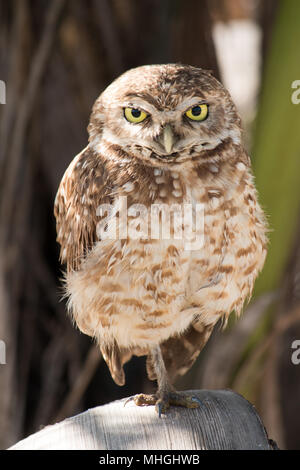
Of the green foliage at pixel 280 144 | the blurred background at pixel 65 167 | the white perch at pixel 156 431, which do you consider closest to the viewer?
the white perch at pixel 156 431

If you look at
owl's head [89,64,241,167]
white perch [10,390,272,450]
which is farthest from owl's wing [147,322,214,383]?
owl's head [89,64,241,167]

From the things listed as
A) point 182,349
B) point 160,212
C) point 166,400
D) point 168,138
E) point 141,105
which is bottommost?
point 166,400

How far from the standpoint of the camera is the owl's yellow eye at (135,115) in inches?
81.1

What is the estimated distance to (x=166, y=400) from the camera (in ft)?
7.68

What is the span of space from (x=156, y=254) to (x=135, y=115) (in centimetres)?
47

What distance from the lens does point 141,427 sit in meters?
1.98

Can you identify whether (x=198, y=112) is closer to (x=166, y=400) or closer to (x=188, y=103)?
(x=188, y=103)

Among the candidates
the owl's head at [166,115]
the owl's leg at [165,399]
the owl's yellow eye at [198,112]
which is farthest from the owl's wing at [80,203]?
the owl's leg at [165,399]

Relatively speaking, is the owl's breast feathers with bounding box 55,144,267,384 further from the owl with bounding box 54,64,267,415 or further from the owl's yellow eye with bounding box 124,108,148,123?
the owl's yellow eye with bounding box 124,108,148,123

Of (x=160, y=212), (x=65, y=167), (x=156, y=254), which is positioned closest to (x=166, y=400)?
(x=156, y=254)

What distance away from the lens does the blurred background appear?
3.46 m

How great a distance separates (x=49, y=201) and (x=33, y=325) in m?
0.88

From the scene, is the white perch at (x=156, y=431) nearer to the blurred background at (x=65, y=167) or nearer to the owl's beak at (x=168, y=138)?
the owl's beak at (x=168, y=138)

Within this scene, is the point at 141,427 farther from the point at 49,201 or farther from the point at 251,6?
the point at 251,6
